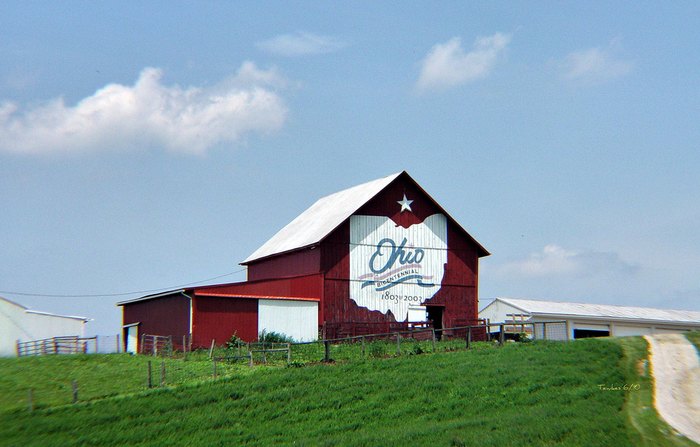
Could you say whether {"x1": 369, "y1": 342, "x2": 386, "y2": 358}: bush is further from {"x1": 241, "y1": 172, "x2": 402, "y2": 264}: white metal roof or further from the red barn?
{"x1": 241, "y1": 172, "x2": 402, "y2": 264}: white metal roof

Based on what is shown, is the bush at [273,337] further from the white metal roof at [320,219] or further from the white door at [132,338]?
the white door at [132,338]

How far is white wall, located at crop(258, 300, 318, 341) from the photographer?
42344mm

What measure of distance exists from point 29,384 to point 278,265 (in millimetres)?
20004

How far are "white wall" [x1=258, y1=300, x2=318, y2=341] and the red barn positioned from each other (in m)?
0.05

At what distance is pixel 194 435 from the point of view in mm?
23109

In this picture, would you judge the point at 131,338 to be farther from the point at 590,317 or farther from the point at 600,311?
the point at 600,311

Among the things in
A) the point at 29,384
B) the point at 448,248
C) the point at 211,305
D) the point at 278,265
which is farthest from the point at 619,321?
the point at 29,384

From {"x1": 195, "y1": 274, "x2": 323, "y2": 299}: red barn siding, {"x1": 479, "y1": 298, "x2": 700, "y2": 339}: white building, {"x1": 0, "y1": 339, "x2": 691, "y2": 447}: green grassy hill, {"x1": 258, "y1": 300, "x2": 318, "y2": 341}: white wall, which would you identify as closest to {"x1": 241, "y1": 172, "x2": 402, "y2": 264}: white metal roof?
{"x1": 195, "y1": 274, "x2": 323, "y2": 299}: red barn siding

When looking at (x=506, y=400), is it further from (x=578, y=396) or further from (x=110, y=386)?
(x=110, y=386)

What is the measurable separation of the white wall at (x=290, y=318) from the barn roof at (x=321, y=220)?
11.5 feet

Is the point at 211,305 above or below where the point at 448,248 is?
below

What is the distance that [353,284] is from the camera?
45.3m

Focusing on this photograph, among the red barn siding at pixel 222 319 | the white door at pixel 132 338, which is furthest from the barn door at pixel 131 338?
the red barn siding at pixel 222 319

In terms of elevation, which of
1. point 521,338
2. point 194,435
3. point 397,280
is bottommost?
point 194,435
